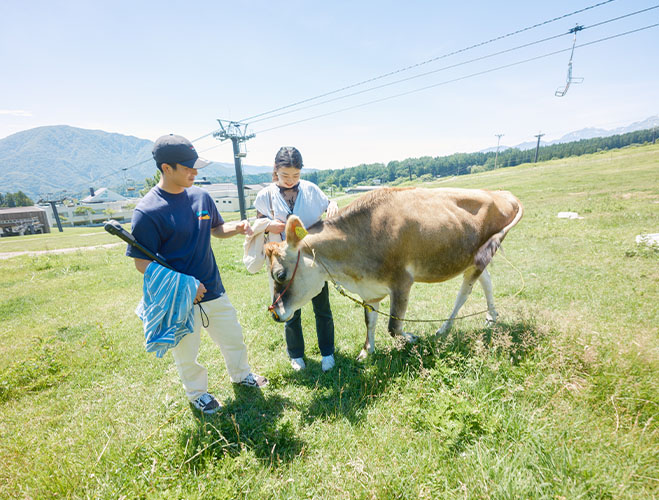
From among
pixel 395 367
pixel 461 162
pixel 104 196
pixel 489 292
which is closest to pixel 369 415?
pixel 395 367

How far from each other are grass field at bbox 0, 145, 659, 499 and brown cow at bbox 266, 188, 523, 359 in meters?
0.97

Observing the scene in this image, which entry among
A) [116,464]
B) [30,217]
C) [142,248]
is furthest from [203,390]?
[30,217]

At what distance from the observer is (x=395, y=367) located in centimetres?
379

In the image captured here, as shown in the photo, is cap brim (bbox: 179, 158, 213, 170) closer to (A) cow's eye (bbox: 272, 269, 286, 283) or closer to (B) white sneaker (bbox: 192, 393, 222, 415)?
(A) cow's eye (bbox: 272, 269, 286, 283)

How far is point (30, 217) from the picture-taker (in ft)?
166

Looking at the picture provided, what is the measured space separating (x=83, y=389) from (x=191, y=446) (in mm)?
2511

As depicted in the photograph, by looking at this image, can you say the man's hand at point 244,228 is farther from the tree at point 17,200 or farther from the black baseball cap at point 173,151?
the tree at point 17,200

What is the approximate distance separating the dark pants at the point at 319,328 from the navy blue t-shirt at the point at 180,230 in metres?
1.17

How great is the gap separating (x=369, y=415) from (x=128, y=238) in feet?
9.68

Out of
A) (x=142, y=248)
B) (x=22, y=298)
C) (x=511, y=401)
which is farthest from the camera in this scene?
(x=22, y=298)

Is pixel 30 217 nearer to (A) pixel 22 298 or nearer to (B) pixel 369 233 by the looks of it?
(A) pixel 22 298

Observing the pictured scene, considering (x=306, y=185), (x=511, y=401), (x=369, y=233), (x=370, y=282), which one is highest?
(x=306, y=185)

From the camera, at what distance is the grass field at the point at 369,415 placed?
2301mm

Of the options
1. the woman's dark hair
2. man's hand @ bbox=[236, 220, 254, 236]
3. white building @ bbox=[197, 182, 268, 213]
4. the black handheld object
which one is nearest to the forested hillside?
white building @ bbox=[197, 182, 268, 213]
